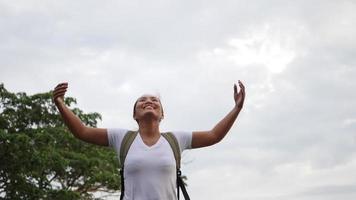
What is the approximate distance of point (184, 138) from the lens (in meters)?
3.70

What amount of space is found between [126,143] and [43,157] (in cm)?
1340

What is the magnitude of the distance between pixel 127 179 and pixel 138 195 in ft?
0.44

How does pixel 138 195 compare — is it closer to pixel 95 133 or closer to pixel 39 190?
pixel 95 133

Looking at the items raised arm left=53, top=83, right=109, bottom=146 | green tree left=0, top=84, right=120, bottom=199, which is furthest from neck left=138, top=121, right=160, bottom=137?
green tree left=0, top=84, right=120, bottom=199

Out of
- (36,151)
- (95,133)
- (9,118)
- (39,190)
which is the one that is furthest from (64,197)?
(95,133)

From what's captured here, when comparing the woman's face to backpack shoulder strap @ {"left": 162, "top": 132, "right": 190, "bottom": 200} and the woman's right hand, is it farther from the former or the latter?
the woman's right hand

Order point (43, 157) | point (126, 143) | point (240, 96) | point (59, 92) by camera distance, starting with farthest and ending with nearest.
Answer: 1. point (43, 157)
2. point (240, 96)
3. point (59, 92)
4. point (126, 143)

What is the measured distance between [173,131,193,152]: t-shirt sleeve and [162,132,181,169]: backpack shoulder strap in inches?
1.4

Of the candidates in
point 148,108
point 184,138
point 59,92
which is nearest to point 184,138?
point 184,138

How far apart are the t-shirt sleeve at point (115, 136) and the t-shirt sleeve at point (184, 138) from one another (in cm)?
37

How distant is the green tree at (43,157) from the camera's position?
53.8ft

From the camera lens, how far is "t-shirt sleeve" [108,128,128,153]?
11.9ft

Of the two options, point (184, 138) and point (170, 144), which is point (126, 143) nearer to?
point (170, 144)

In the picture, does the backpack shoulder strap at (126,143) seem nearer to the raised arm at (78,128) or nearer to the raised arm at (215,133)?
the raised arm at (78,128)
